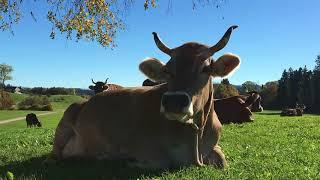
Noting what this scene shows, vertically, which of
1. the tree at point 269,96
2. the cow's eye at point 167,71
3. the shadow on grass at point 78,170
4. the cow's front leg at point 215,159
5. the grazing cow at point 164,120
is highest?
the tree at point 269,96

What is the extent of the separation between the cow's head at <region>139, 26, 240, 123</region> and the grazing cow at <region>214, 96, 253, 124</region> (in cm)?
1429

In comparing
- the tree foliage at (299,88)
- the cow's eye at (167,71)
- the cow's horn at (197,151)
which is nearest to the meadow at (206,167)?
the cow's horn at (197,151)

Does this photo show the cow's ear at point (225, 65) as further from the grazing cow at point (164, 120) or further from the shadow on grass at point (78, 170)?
the shadow on grass at point (78, 170)

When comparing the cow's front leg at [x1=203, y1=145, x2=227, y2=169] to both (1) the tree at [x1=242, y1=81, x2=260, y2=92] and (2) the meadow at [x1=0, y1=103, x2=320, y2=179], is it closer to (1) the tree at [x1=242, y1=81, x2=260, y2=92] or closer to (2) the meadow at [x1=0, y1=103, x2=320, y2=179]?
(2) the meadow at [x1=0, y1=103, x2=320, y2=179]

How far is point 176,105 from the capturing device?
7.50m

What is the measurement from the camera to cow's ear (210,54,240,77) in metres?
8.93

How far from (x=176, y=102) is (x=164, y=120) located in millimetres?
1390

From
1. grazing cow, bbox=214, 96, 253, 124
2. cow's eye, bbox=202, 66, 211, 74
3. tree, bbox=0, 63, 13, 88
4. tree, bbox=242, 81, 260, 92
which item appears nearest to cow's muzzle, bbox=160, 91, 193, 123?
cow's eye, bbox=202, 66, 211, 74

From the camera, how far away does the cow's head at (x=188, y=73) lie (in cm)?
759

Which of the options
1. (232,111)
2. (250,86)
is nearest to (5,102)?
(250,86)

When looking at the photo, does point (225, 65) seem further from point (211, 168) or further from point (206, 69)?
point (211, 168)

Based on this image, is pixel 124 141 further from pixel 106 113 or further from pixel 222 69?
pixel 222 69

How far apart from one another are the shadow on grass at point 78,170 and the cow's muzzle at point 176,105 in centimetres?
100

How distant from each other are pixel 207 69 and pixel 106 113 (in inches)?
88.2
